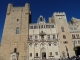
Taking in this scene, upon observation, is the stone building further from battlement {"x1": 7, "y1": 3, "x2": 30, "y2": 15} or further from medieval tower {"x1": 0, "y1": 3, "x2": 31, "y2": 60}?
battlement {"x1": 7, "y1": 3, "x2": 30, "y2": 15}

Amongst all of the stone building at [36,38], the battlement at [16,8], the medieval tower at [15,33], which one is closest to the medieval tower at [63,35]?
the stone building at [36,38]

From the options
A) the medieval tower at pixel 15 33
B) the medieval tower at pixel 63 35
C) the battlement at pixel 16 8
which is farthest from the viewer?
the battlement at pixel 16 8

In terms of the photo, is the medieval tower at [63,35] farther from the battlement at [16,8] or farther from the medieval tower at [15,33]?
the medieval tower at [15,33]

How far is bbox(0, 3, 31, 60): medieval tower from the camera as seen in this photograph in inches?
1809

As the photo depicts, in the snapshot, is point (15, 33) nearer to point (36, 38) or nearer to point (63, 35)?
point (36, 38)

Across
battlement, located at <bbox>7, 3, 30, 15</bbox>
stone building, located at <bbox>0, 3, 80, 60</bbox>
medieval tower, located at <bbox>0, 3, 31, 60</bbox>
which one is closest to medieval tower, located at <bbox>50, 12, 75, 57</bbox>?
stone building, located at <bbox>0, 3, 80, 60</bbox>

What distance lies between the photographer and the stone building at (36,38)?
45.7 meters

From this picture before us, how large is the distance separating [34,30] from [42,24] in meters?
4.55

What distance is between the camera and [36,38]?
160 ft

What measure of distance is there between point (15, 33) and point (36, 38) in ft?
30.9

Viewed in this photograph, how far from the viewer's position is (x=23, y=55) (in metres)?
45.5

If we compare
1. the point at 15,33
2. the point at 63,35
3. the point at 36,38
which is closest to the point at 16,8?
the point at 15,33

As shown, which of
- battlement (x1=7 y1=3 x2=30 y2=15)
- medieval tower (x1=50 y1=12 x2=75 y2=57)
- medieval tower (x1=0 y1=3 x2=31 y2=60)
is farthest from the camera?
battlement (x1=7 y1=3 x2=30 y2=15)

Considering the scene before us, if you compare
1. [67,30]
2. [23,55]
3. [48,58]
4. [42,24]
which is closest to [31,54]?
[23,55]
